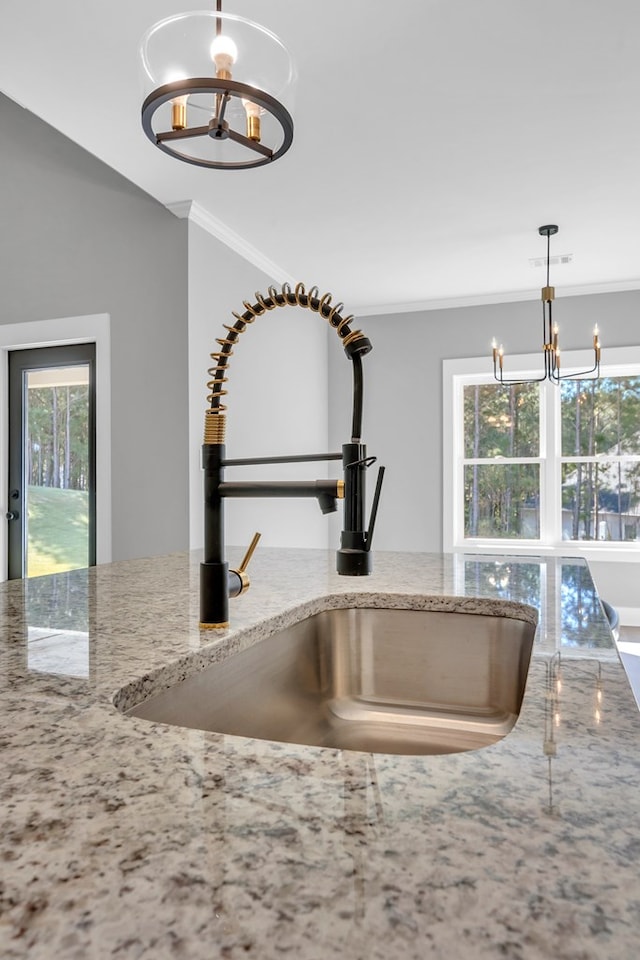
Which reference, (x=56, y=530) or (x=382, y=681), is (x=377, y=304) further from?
(x=382, y=681)

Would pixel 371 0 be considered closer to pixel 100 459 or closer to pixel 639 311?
pixel 100 459

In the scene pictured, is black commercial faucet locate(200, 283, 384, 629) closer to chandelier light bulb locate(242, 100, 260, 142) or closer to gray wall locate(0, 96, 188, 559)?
chandelier light bulb locate(242, 100, 260, 142)

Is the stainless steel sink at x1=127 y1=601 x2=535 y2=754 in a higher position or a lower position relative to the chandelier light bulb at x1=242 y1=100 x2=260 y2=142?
lower

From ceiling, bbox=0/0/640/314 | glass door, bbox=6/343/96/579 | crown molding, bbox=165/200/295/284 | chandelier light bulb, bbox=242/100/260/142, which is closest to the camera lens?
chandelier light bulb, bbox=242/100/260/142

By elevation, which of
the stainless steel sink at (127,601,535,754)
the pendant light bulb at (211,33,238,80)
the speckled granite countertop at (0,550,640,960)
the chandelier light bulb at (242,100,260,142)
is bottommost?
the stainless steel sink at (127,601,535,754)

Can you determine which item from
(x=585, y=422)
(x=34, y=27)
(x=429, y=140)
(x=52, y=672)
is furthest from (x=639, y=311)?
(x=52, y=672)

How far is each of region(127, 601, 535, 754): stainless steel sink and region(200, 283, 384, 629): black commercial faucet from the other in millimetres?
110

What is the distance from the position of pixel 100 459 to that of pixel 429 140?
2.36m

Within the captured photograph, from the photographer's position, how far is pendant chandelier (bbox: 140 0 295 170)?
133 cm

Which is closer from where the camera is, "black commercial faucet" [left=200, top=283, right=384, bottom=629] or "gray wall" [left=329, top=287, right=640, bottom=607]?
"black commercial faucet" [left=200, top=283, right=384, bottom=629]

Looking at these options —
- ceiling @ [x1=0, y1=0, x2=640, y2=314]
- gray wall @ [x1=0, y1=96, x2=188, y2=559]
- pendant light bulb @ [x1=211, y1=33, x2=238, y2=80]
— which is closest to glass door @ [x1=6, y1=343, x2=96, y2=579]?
gray wall @ [x1=0, y1=96, x2=188, y2=559]

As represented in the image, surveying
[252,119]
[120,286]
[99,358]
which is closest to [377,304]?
[120,286]

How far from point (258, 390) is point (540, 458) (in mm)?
2402

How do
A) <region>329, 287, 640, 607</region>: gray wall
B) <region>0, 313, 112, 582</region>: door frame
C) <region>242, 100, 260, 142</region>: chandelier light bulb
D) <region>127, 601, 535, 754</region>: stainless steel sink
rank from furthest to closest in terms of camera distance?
<region>329, 287, 640, 607</region>: gray wall
<region>0, 313, 112, 582</region>: door frame
<region>242, 100, 260, 142</region>: chandelier light bulb
<region>127, 601, 535, 754</region>: stainless steel sink
